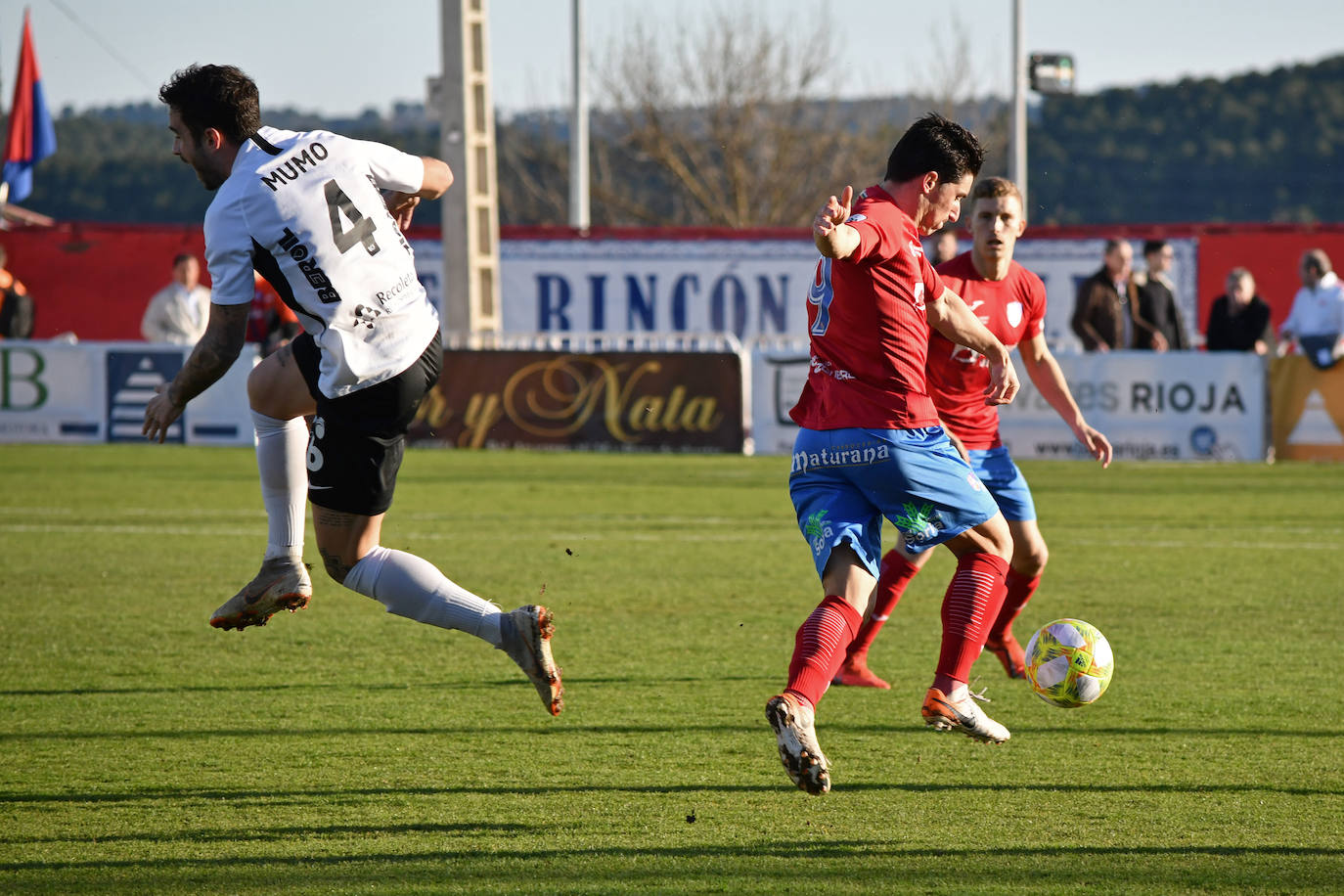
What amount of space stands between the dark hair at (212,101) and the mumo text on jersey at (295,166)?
0.64ft

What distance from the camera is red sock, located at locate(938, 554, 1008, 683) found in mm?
5113

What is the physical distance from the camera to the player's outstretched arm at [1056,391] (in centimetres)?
607

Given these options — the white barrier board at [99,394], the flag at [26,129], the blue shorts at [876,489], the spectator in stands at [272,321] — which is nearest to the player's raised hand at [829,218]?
the blue shorts at [876,489]

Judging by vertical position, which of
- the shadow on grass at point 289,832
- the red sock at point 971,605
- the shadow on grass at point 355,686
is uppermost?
the red sock at point 971,605

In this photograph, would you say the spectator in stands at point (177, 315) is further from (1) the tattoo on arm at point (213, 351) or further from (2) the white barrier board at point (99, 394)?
(1) the tattoo on arm at point (213, 351)

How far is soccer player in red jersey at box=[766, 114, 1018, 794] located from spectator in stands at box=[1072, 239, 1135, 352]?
1149 centimetres

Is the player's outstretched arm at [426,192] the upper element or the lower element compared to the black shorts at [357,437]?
upper

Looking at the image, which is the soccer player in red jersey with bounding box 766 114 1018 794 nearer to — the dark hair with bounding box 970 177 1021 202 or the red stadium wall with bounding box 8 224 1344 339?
the dark hair with bounding box 970 177 1021 202

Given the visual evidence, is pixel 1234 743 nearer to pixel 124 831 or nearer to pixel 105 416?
pixel 124 831

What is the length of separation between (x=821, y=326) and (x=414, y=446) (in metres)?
14.4

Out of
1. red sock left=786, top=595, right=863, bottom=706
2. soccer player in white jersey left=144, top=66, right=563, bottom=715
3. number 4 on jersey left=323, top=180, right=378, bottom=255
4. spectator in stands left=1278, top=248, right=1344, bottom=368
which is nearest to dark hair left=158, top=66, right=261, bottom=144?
soccer player in white jersey left=144, top=66, right=563, bottom=715

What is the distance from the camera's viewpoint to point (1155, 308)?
661 inches

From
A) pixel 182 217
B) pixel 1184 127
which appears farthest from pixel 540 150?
pixel 1184 127

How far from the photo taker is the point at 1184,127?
184 ft
